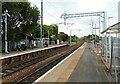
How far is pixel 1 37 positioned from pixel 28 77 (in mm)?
28227

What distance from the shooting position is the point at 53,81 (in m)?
14.5

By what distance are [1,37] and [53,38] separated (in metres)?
62.6

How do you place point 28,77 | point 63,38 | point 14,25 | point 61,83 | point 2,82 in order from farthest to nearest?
point 63,38, point 14,25, point 28,77, point 2,82, point 61,83

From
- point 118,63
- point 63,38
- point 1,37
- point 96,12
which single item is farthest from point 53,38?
point 118,63

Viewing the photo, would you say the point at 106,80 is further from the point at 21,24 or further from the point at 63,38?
the point at 63,38

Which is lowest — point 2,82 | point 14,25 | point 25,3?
point 2,82

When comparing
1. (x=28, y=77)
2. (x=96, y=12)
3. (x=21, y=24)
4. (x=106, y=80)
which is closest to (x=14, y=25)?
(x=21, y=24)

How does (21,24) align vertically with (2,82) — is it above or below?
above

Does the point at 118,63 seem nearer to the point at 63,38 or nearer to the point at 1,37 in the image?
the point at 1,37

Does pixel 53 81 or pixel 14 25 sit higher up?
pixel 14 25

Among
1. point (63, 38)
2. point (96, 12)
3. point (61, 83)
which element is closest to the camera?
point (61, 83)

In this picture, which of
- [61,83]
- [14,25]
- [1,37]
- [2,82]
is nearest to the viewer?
[61,83]

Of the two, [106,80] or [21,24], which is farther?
[21,24]

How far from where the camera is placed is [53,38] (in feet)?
349
